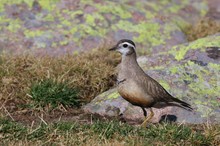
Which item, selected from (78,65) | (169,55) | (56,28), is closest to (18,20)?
(56,28)

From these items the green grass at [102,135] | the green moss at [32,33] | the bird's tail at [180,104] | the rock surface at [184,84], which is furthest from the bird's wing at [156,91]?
the green moss at [32,33]

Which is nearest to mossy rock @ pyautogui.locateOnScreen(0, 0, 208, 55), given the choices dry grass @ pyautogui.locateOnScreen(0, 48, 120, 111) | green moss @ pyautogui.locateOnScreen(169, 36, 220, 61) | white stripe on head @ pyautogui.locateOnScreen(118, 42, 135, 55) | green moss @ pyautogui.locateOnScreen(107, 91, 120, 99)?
dry grass @ pyautogui.locateOnScreen(0, 48, 120, 111)

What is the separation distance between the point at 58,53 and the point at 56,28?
83 centimetres

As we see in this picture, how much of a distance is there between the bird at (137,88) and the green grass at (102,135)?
33.8 inches

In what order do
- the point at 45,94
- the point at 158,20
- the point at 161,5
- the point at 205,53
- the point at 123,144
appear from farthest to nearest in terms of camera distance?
the point at 161,5
the point at 158,20
the point at 205,53
the point at 45,94
the point at 123,144

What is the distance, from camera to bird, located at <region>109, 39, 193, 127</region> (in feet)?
31.7

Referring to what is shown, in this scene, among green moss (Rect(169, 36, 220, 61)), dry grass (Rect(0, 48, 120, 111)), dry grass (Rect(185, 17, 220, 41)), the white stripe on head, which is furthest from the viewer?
dry grass (Rect(185, 17, 220, 41))

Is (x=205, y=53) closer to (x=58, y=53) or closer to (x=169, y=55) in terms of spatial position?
(x=169, y=55)

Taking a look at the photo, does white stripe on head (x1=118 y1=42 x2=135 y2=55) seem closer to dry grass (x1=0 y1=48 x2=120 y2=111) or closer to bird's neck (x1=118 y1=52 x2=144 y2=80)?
bird's neck (x1=118 y1=52 x2=144 y2=80)

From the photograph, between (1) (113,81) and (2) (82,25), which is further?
(2) (82,25)

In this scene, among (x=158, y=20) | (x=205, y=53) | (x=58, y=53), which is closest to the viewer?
(x=205, y=53)

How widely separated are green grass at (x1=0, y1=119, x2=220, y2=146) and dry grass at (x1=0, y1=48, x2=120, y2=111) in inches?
93.0

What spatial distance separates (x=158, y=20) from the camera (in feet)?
48.7

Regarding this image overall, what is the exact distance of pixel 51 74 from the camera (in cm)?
1145
